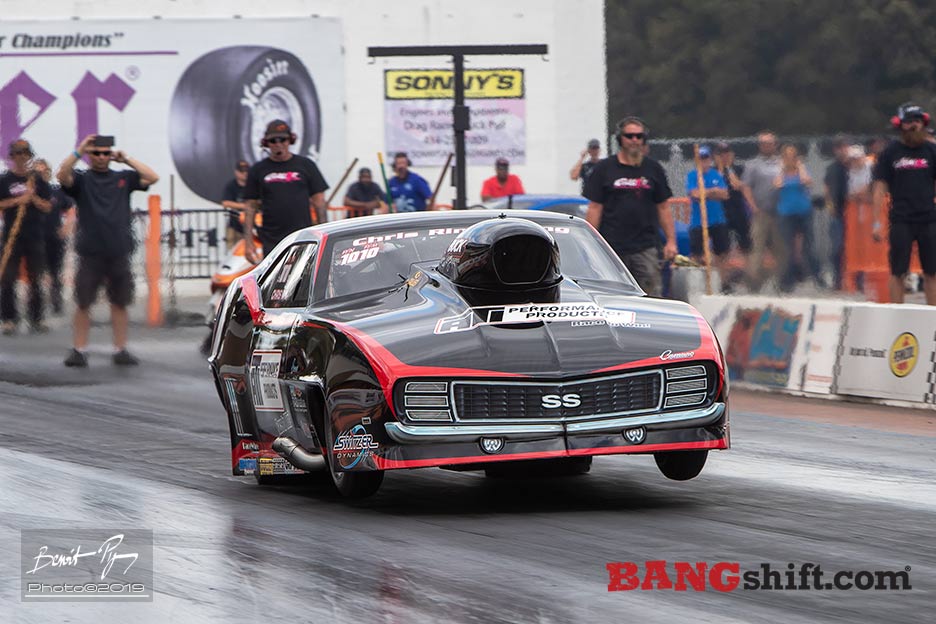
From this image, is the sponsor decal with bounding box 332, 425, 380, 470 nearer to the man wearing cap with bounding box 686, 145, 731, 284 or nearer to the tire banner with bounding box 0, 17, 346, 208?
the man wearing cap with bounding box 686, 145, 731, 284

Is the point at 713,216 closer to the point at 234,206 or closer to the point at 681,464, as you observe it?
the point at 234,206

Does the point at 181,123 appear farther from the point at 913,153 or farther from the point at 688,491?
the point at 688,491

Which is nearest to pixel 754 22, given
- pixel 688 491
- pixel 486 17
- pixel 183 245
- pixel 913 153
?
pixel 486 17

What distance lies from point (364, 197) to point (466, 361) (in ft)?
56.4

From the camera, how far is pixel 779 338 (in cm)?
1466

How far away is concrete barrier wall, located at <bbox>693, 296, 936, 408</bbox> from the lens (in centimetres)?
1323

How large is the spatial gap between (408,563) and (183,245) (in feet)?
69.3

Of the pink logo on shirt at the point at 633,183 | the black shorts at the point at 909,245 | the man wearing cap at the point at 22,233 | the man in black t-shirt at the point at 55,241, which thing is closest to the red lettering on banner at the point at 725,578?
the pink logo on shirt at the point at 633,183

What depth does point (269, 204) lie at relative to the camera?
1555 cm

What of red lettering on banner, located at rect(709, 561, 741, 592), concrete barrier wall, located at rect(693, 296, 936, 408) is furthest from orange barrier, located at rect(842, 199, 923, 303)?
red lettering on banner, located at rect(709, 561, 741, 592)

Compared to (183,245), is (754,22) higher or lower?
higher

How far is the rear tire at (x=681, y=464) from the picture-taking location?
9133 mm

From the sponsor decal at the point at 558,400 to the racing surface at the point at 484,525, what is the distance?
495 mm

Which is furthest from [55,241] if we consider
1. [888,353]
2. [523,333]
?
[523,333]
